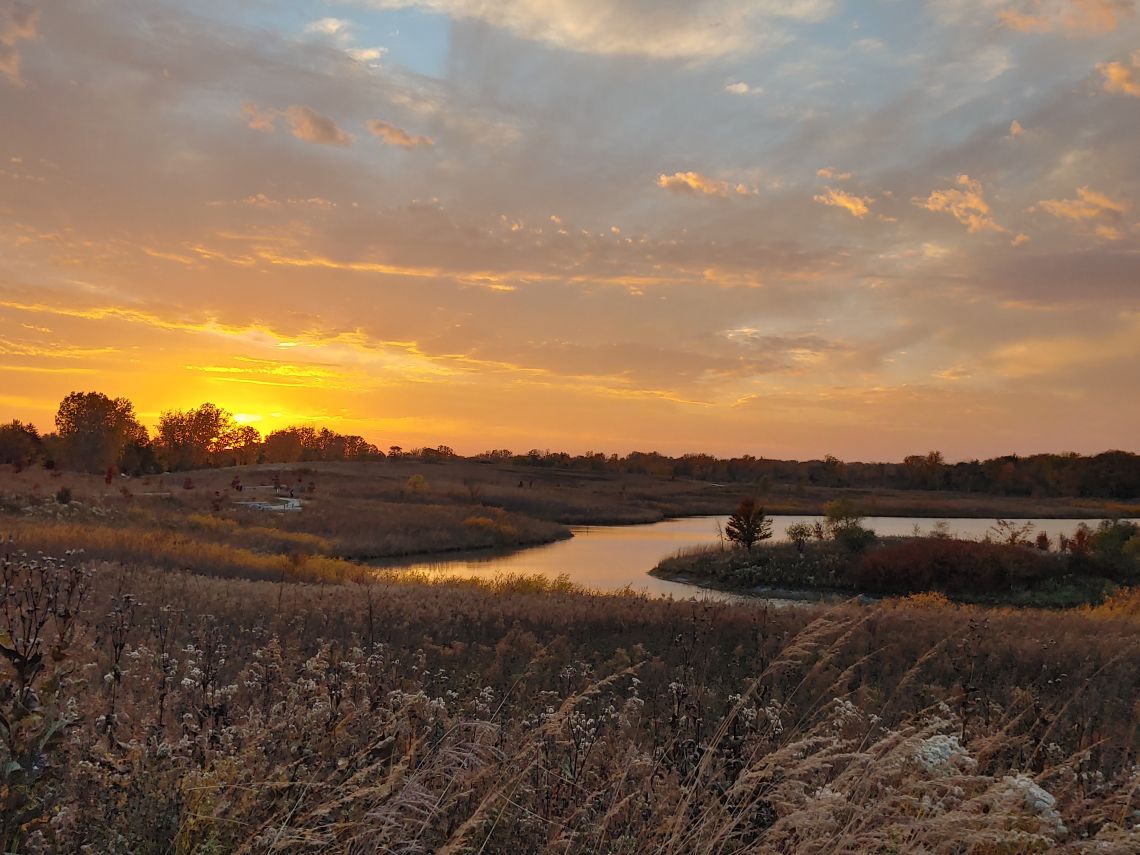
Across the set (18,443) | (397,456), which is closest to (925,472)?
(397,456)

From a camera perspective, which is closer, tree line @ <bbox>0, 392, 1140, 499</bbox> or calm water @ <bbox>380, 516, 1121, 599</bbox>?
calm water @ <bbox>380, 516, 1121, 599</bbox>

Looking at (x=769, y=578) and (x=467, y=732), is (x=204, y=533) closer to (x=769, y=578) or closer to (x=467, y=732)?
(x=769, y=578)

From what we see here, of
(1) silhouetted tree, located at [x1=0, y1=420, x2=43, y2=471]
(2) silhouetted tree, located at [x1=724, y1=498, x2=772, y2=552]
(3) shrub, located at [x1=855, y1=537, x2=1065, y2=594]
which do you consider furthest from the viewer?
(1) silhouetted tree, located at [x1=0, y1=420, x2=43, y2=471]

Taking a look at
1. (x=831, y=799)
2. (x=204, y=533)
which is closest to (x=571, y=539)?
(x=204, y=533)

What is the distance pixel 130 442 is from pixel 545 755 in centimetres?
10702

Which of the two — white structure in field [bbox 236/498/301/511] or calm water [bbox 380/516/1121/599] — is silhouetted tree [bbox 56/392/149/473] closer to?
white structure in field [bbox 236/498/301/511]

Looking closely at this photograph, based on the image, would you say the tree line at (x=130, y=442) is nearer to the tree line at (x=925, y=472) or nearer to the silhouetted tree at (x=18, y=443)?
the silhouetted tree at (x=18, y=443)

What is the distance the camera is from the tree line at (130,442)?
93.6 m

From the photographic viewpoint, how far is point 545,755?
5.86 metres

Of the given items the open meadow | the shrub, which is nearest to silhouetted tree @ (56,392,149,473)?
the open meadow

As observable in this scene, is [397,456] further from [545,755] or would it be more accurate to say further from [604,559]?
[545,755]

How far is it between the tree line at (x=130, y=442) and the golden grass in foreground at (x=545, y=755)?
1971 inches

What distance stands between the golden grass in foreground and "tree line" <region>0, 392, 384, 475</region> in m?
50.1

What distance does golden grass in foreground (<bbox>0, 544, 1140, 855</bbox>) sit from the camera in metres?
4.09
